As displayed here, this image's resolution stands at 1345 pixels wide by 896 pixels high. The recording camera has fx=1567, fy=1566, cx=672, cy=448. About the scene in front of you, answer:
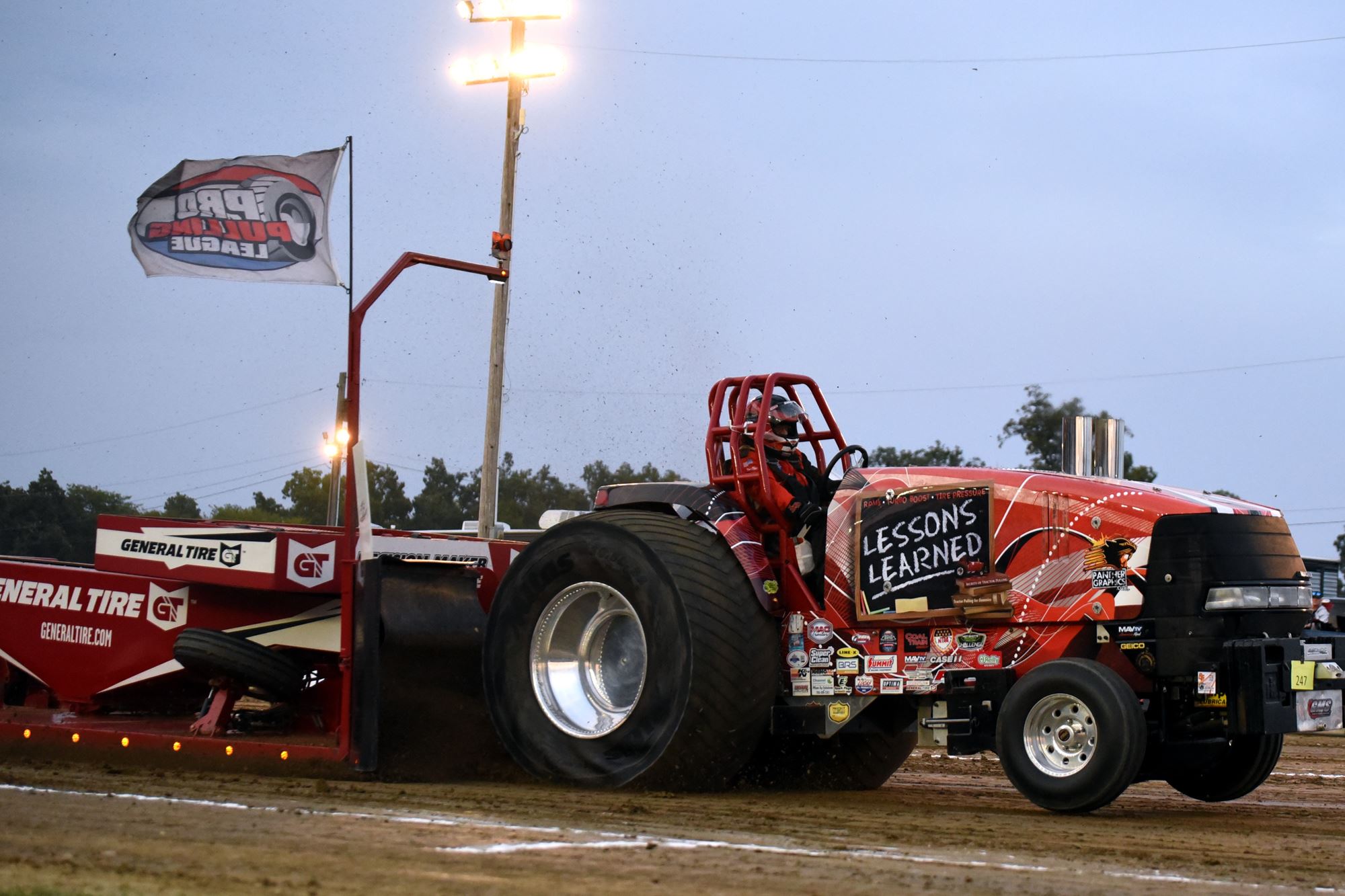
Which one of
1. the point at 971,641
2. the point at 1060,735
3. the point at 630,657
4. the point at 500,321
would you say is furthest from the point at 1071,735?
the point at 500,321

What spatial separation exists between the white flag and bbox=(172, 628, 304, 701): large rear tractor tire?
263 inches

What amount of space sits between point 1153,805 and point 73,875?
5492 mm

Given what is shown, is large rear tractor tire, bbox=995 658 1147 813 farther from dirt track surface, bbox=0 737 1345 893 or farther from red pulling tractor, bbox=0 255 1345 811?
dirt track surface, bbox=0 737 1345 893

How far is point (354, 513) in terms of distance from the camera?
27.4 feet

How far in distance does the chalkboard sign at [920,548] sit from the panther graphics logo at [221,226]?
8571mm

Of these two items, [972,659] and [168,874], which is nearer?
[168,874]

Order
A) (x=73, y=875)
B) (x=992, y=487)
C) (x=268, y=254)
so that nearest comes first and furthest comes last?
1. (x=73, y=875)
2. (x=992, y=487)
3. (x=268, y=254)

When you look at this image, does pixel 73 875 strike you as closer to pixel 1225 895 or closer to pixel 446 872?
pixel 446 872

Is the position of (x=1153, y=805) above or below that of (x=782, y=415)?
below

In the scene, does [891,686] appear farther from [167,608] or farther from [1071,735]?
[167,608]

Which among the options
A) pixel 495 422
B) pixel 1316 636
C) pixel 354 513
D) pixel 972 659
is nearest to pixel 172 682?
pixel 354 513

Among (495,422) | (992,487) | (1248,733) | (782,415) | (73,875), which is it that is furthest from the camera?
(495,422)

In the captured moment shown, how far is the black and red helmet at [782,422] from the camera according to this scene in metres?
8.59

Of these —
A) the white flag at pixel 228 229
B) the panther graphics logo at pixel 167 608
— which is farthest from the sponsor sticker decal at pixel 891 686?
the white flag at pixel 228 229
